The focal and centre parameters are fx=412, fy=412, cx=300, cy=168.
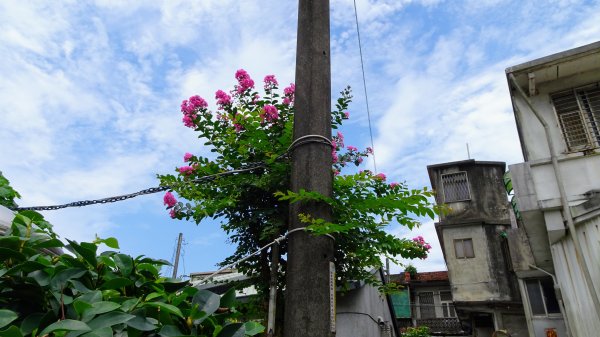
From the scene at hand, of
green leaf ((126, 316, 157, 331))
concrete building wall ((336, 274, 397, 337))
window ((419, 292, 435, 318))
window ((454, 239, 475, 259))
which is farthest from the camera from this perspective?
window ((419, 292, 435, 318))

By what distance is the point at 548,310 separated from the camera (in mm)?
18141

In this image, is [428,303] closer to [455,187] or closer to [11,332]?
[455,187]

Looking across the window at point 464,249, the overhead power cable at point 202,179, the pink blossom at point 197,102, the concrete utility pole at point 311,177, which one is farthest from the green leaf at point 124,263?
the window at point 464,249

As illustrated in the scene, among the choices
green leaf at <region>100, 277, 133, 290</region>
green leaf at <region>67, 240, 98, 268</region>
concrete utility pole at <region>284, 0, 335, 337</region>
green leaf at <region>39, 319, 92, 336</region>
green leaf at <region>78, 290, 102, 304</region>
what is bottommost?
green leaf at <region>39, 319, 92, 336</region>

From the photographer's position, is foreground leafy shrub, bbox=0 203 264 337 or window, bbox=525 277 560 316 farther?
window, bbox=525 277 560 316

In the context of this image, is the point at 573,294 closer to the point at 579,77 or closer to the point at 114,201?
the point at 579,77

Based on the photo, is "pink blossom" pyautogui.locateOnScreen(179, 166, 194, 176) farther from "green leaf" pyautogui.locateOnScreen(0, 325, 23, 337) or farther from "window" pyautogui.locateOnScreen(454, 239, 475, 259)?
"window" pyautogui.locateOnScreen(454, 239, 475, 259)

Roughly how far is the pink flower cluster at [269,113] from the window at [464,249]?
21.3m

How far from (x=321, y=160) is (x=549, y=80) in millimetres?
8279

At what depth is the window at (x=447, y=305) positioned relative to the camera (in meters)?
28.1

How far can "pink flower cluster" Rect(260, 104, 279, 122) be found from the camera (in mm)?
4925

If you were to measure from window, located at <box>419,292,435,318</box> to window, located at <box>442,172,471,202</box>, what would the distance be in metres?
8.14

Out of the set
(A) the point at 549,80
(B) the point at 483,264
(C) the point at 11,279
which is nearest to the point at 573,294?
(A) the point at 549,80

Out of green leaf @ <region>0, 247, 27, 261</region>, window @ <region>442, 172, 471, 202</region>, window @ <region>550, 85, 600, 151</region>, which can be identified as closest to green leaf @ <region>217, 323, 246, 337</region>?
green leaf @ <region>0, 247, 27, 261</region>
